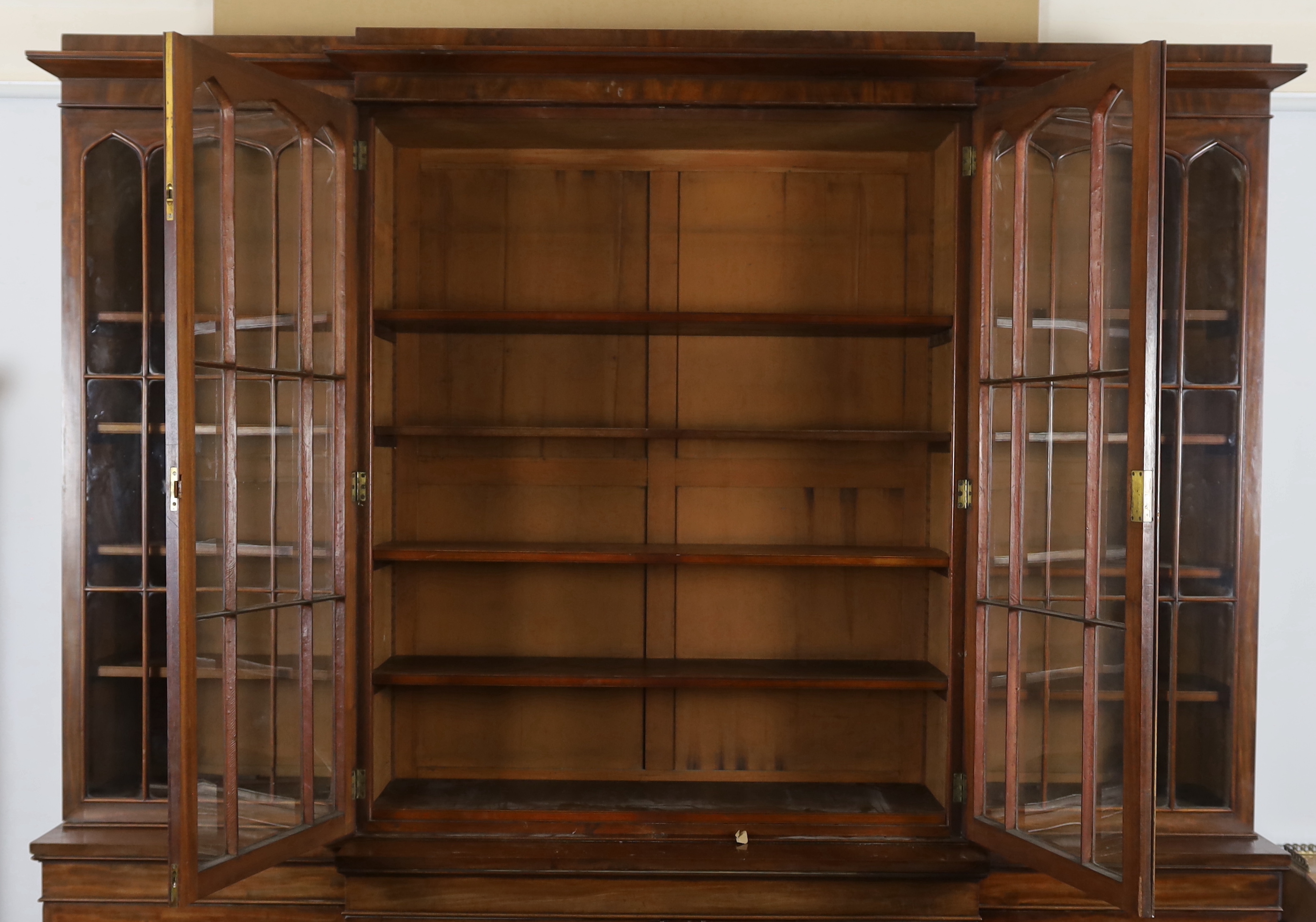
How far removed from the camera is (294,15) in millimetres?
2781

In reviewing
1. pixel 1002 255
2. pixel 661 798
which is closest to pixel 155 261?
pixel 661 798

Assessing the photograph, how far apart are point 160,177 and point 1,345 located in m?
1.09

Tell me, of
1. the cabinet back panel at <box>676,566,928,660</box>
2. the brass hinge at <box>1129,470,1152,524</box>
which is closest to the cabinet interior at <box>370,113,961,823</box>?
the cabinet back panel at <box>676,566,928,660</box>

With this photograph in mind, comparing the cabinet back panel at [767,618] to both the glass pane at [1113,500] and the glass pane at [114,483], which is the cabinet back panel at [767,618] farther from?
the glass pane at [114,483]

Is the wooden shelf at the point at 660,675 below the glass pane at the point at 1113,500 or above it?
below

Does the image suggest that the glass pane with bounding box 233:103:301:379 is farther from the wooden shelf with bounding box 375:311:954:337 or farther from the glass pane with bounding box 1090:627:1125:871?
the glass pane with bounding box 1090:627:1125:871

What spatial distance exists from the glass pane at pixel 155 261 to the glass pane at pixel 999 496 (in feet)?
7.02

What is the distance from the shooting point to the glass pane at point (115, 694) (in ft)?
8.46

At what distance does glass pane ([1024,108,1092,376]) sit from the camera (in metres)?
2.17

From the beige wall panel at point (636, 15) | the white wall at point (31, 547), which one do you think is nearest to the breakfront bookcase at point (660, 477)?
the beige wall panel at point (636, 15)

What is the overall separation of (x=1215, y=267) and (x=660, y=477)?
1621 mm

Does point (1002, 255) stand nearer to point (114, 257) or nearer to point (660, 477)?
point (660, 477)

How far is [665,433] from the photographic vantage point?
264cm


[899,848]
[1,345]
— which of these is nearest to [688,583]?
[899,848]
